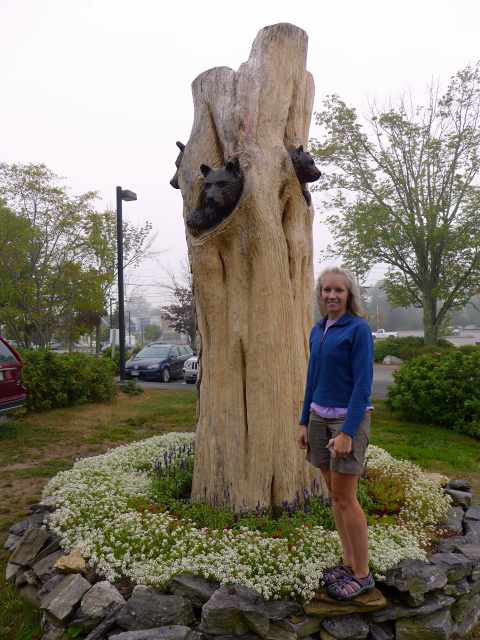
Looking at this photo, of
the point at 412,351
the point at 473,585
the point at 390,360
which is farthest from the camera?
the point at 390,360

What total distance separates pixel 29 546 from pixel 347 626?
2.39 m

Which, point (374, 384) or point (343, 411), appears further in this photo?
point (374, 384)

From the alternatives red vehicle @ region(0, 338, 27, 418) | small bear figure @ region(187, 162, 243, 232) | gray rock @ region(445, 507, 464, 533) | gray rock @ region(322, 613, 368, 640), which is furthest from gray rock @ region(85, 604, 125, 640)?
red vehicle @ region(0, 338, 27, 418)

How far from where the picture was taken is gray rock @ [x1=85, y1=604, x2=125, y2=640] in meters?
2.38

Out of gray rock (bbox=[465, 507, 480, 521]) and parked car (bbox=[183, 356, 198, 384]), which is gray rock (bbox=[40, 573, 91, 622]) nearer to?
gray rock (bbox=[465, 507, 480, 521])

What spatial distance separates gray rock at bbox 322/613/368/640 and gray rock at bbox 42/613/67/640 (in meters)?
1.55

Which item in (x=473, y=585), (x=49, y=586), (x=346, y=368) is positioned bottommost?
(x=473, y=585)

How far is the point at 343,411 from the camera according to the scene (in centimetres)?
250

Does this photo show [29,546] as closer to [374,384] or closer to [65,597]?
[65,597]

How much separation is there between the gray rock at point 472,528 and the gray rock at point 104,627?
266 cm

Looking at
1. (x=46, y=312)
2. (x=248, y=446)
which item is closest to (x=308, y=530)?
(x=248, y=446)

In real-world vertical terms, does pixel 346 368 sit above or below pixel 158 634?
above

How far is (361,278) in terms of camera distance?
2055cm

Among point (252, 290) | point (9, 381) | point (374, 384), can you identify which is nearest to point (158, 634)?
point (252, 290)
